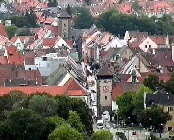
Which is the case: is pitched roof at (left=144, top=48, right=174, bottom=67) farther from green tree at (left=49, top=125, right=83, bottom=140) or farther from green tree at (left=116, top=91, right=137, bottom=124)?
green tree at (left=49, top=125, right=83, bottom=140)

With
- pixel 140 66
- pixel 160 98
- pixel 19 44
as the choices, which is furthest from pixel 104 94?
pixel 19 44

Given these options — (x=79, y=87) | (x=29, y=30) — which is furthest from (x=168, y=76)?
(x=29, y=30)

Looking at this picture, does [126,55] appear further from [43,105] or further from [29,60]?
[43,105]

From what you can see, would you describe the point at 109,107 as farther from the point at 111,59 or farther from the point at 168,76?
the point at 111,59

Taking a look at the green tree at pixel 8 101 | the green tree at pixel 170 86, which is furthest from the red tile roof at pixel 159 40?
the green tree at pixel 8 101

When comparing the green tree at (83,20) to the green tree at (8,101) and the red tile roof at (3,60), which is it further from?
the green tree at (8,101)

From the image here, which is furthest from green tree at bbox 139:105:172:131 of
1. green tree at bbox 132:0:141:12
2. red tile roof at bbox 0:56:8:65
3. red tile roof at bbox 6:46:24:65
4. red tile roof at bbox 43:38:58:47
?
green tree at bbox 132:0:141:12
